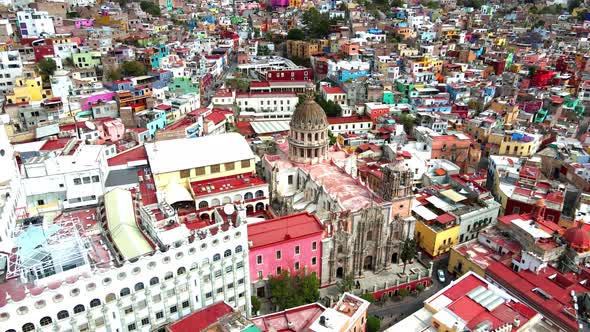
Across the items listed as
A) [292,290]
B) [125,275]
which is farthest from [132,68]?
[125,275]

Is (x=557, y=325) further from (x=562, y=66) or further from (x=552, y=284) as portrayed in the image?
(x=562, y=66)

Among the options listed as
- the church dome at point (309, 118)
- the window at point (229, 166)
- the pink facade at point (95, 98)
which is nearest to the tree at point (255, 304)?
the window at point (229, 166)

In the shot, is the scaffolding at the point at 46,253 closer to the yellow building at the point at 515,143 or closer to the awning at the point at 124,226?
the awning at the point at 124,226

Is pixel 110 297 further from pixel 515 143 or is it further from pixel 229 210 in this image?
pixel 515 143

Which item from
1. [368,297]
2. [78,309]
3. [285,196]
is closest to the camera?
[78,309]

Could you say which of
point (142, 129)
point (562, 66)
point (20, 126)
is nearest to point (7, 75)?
point (20, 126)
